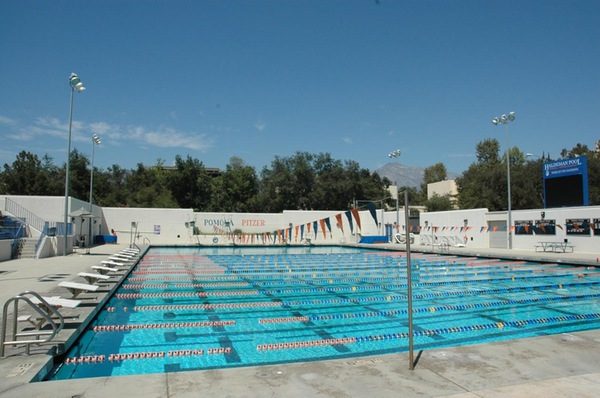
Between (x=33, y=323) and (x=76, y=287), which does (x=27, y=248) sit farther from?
(x=33, y=323)

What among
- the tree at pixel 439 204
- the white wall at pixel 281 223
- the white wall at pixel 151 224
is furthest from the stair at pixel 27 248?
the tree at pixel 439 204

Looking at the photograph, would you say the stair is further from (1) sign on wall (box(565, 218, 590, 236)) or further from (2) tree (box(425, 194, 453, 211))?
(2) tree (box(425, 194, 453, 211))

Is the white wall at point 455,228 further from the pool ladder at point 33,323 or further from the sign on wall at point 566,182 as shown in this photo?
the pool ladder at point 33,323

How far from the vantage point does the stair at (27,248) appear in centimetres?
1815

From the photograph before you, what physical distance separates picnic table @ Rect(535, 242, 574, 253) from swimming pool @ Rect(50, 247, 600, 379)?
264 inches

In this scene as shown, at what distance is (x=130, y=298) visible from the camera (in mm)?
10031

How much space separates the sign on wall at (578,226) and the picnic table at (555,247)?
68 cm

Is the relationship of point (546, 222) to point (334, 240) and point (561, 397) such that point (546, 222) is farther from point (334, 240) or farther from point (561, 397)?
point (561, 397)

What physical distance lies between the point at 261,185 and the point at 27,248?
128 ft

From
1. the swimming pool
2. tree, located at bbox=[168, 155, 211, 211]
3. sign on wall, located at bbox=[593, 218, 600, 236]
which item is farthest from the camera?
tree, located at bbox=[168, 155, 211, 211]

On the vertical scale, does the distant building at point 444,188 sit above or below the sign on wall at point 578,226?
above

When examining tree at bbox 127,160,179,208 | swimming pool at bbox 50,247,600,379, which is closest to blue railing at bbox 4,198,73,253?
swimming pool at bbox 50,247,600,379

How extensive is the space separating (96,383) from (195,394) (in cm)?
100

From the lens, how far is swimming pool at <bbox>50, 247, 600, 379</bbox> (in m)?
5.91
